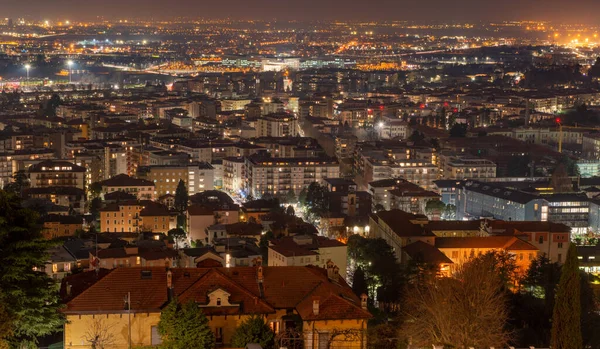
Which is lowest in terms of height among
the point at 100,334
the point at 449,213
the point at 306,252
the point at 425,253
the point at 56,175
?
the point at 449,213

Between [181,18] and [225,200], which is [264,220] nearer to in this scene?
[225,200]

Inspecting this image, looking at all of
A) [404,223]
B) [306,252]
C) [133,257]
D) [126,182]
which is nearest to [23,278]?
[133,257]

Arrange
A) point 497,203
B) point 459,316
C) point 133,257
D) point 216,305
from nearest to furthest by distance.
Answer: point 216,305, point 459,316, point 133,257, point 497,203

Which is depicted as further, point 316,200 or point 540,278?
point 316,200

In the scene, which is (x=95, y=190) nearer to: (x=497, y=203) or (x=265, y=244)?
(x=265, y=244)

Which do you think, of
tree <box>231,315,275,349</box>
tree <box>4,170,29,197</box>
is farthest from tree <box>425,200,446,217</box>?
tree <box>231,315,275,349</box>

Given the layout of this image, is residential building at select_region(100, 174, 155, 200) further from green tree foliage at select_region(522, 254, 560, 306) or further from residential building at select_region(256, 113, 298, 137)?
residential building at select_region(256, 113, 298, 137)

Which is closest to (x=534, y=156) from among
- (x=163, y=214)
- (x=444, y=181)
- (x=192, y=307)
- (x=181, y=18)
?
(x=444, y=181)

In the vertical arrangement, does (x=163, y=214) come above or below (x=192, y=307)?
below
